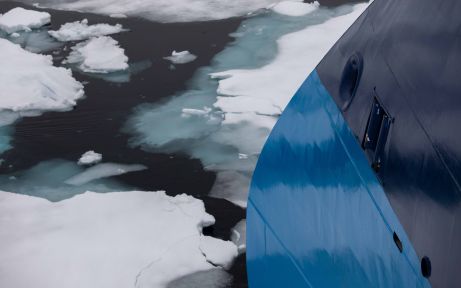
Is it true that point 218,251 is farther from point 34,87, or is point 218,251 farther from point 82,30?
point 82,30

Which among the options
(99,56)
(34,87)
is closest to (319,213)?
(34,87)

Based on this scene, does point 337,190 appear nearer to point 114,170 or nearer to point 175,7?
point 114,170

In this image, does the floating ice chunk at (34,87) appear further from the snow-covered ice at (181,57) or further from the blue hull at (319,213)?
the blue hull at (319,213)

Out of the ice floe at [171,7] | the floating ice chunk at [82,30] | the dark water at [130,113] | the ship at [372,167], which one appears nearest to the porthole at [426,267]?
the ship at [372,167]

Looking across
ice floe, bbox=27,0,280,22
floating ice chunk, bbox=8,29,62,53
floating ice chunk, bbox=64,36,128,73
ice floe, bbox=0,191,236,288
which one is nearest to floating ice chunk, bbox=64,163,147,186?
ice floe, bbox=0,191,236,288

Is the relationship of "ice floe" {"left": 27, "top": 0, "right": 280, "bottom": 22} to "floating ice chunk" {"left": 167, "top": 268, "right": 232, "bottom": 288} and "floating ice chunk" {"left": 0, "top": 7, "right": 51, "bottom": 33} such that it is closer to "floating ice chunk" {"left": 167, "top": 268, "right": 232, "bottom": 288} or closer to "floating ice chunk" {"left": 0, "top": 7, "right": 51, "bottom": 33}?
"floating ice chunk" {"left": 0, "top": 7, "right": 51, "bottom": 33}

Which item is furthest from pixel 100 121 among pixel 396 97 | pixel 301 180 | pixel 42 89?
pixel 396 97

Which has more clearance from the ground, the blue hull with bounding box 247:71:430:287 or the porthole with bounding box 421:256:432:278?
the porthole with bounding box 421:256:432:278
